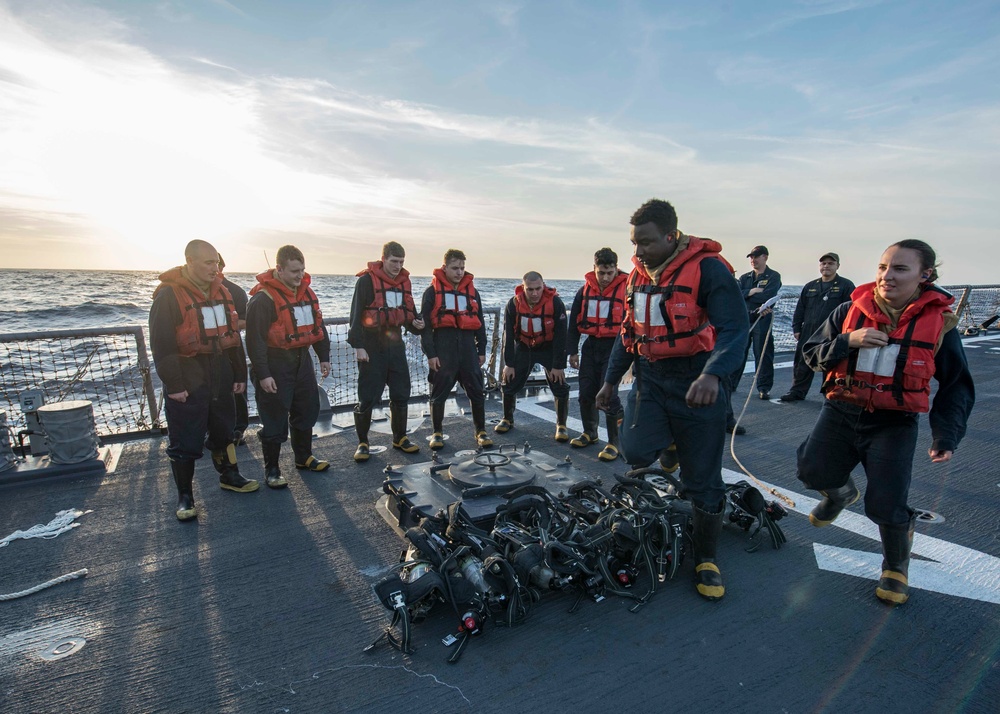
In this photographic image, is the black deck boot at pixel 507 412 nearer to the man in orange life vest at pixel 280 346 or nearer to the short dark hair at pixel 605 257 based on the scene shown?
the short dark hair at pixel 605 257

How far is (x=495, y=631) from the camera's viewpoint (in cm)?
265

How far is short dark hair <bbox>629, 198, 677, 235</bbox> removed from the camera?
2.94 metres

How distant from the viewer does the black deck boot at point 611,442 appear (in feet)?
17.1

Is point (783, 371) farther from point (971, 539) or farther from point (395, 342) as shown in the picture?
point (395, 342)

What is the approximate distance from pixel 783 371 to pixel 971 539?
21.9 ft

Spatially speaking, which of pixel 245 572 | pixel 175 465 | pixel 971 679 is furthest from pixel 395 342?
pixel 971 679

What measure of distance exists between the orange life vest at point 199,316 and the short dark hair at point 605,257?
140 inches

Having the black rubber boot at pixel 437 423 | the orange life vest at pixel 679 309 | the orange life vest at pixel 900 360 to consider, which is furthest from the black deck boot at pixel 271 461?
the orange life vest at pixel 900 360

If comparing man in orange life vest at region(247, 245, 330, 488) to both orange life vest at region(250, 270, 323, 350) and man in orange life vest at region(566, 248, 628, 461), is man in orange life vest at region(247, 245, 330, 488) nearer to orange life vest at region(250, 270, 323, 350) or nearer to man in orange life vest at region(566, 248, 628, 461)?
orange life vest at region(250, 270, 323, 350)

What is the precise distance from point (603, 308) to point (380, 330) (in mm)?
2362

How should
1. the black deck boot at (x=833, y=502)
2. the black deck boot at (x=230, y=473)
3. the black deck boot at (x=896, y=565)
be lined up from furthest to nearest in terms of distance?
the black deck boot at (x=230, y=473), the black deck boot at (x=833, y=502), the black deck boot at (x=896, y=565)

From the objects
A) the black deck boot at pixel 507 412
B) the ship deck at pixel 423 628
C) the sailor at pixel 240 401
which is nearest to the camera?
the ship deck at pixel 423 628

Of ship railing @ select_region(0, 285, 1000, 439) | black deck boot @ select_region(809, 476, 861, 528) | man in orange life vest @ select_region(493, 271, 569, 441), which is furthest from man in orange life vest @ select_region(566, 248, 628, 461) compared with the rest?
ship railing @ select_region(0, 285, 1000, 439)

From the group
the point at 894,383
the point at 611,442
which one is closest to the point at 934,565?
the point at 894,383
